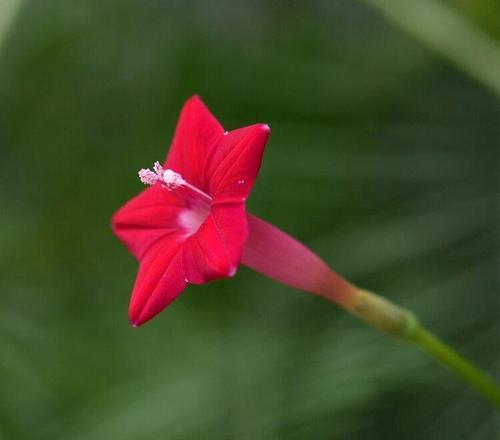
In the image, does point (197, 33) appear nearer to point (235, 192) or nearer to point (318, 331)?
point (318, 331)

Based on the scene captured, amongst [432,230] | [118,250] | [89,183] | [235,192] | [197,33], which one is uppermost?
[197,33]

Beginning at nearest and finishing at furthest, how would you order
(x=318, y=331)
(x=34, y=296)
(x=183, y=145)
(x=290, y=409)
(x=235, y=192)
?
(x=235, y=192)
(x=183, y=145)
(x=290, y=409)
(x=318, y=331)
(x=34, y=296)

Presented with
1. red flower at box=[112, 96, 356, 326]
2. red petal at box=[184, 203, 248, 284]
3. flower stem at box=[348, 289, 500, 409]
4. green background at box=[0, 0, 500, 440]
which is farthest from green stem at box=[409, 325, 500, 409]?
green background at box=[0, 0, 500, 440]

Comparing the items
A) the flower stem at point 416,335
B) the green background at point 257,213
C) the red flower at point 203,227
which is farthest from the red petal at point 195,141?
the green background at point 257,213

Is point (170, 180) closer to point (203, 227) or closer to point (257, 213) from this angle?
point (203, 227)

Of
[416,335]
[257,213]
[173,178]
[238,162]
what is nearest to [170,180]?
[173,178]

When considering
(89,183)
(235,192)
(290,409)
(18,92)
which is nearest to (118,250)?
(89,183)
